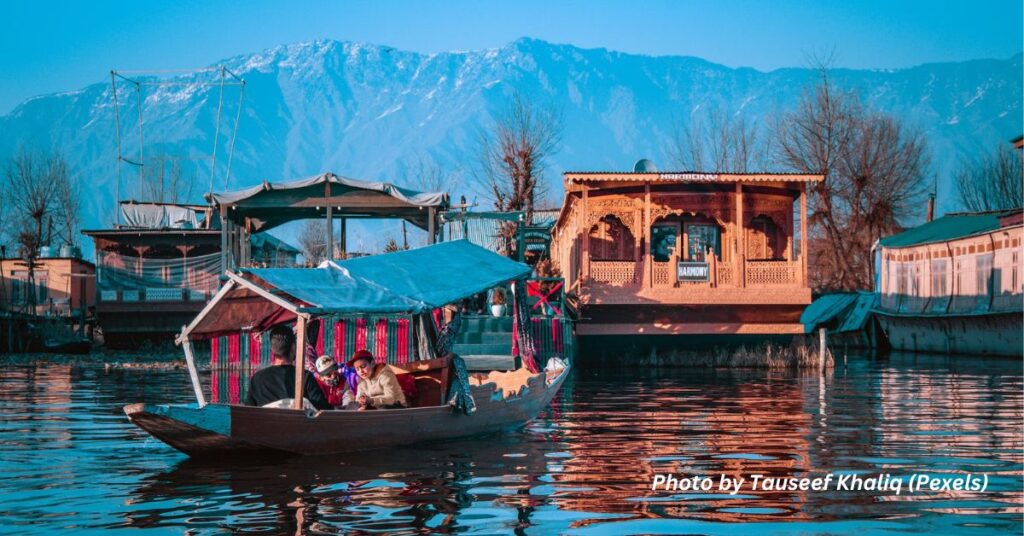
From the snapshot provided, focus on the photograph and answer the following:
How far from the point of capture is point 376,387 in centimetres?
1475

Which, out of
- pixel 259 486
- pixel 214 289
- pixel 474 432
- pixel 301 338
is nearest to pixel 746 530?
pixel 259 486

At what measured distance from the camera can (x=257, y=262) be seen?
39.0m

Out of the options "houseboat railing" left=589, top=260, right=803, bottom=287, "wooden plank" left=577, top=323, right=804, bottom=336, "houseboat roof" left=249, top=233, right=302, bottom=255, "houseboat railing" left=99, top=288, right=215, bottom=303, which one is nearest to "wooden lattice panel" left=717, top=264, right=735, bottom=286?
"houseboat railing" left=589, top=260, right=803, bottom=287

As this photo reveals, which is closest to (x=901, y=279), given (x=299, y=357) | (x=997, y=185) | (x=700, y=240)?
(x=700, y=240)

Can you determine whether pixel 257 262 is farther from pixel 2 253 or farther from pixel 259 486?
pixel 259 486

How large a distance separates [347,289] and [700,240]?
73.5 feet

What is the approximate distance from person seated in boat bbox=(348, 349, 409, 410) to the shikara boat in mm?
347

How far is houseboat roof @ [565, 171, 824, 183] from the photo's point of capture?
32.7 metres

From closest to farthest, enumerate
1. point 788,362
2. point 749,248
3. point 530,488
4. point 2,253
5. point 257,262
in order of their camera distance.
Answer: point 530,488
point 788,362
point 749,248
point 257,262
point 2,253

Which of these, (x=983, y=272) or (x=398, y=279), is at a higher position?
(x=983, y=272)

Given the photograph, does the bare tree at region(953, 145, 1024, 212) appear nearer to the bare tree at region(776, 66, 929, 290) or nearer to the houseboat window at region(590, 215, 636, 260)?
the bare tree at region(776, 66, 929, 290)

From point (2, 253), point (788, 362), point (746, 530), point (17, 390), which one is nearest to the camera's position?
point (746, 530)

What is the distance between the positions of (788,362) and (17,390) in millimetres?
20169

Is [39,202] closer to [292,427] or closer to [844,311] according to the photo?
[844,311]
